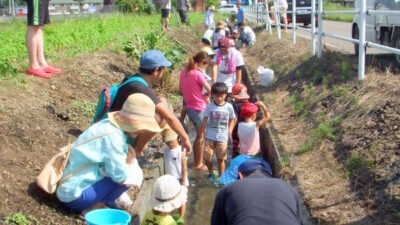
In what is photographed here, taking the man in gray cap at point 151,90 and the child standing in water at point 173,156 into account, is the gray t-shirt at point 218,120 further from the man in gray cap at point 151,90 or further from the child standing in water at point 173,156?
the man in gray cap at point 151,90

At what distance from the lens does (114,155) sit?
4441 millimetres

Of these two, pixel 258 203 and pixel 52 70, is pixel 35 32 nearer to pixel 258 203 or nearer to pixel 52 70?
pixel 52 70

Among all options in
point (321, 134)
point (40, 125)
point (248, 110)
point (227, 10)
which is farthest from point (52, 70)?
point (227, 10)

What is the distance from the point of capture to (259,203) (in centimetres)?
304

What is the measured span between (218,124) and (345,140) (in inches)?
65.1

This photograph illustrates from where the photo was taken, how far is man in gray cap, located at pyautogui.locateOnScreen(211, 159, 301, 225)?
9.84 feet

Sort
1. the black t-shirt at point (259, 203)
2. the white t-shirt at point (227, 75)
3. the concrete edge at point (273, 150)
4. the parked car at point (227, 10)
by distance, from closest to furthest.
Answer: the black t-shirt at point (259, 203) → the concrete edge at point (273, 150) → the white t-shirt at point (227, 75) → the parked car at point (227, 10)

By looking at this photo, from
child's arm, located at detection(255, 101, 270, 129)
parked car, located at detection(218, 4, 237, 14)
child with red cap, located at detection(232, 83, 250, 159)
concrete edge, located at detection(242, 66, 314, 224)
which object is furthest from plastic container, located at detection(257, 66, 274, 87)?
parked car, located at detection(218, 4, 237, 14)

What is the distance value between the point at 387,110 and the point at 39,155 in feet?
12.3

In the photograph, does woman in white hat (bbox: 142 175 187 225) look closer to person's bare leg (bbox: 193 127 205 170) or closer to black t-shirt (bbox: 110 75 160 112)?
black t-shirt (bbox: 110 75 160 112)

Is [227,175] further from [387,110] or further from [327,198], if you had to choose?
[387,110]

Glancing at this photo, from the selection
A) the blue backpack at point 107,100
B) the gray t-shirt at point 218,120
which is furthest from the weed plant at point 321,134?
the blue backpack at point 107,100

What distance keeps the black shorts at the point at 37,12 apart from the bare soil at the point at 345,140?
143 inches

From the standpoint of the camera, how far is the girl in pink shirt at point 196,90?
7367 millimetres
